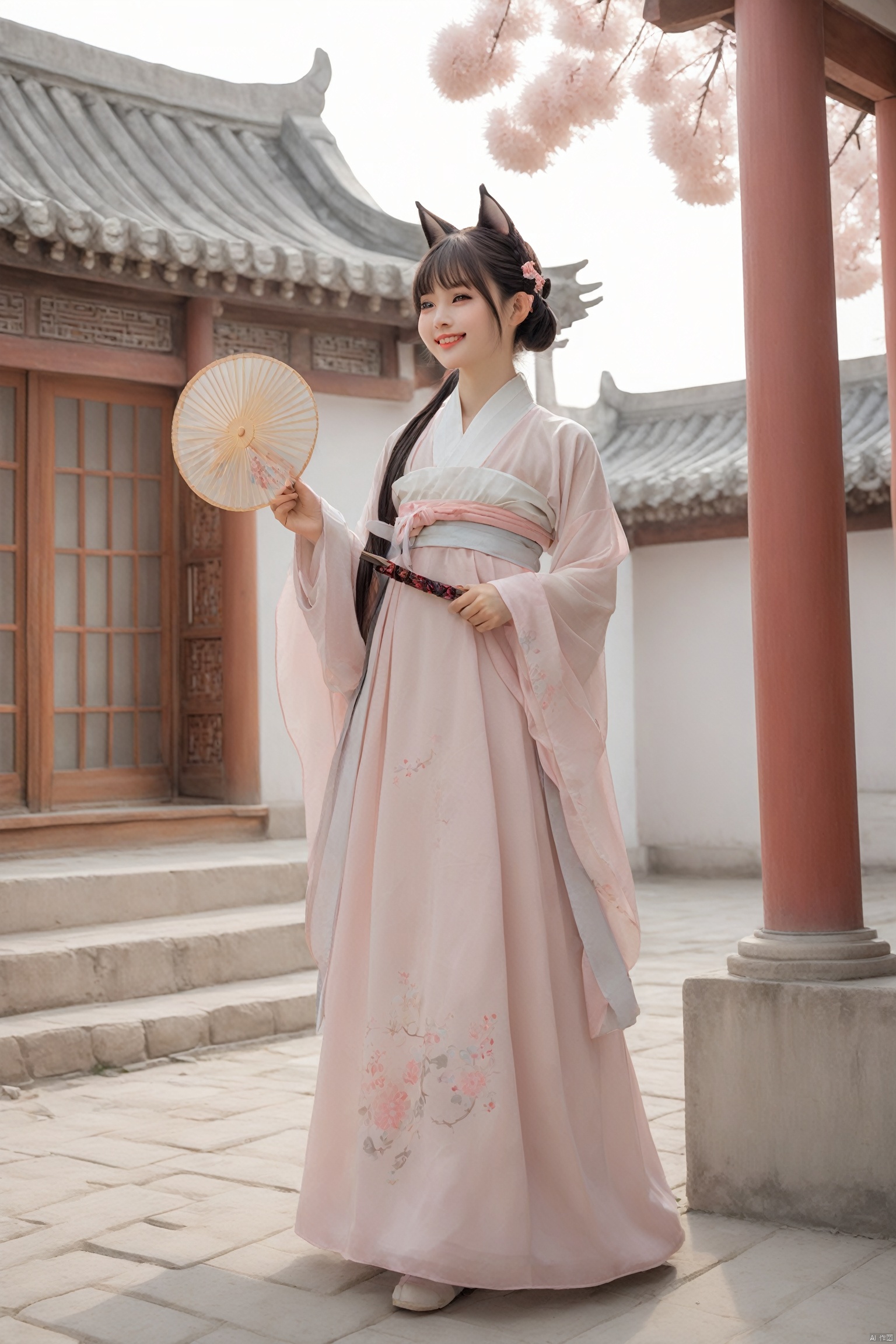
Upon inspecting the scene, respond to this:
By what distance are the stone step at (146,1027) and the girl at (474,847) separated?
2.24 m

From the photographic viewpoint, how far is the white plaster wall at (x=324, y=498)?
8.02m

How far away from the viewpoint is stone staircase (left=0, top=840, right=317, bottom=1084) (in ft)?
16.0

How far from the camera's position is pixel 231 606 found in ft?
25.4

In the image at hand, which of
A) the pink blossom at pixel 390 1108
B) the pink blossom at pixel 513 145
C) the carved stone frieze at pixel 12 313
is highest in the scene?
the pink blossom at pixel 513 145

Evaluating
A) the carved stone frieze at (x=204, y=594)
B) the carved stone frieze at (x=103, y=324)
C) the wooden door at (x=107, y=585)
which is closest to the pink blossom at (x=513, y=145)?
the carved stone frieze at (x=103, y=324)

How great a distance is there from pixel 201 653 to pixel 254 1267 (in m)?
5.44

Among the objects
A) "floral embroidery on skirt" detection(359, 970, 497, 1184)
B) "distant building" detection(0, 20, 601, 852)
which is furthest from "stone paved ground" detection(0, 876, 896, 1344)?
"distant building" detection(0, 20, 601, 852)

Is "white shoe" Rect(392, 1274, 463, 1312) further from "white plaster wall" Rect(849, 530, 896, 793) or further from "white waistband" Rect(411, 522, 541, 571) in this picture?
"white plaster wall" Rect(849, 530, 896, 793)

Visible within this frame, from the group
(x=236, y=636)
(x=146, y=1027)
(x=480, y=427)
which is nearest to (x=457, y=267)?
(x=480, y=427)

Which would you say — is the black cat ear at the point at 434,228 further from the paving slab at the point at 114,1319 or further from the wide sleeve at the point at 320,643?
the paving slab at the point at 114,1319

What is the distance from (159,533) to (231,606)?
2.02 feet

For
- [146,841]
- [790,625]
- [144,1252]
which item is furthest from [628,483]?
[144,1252]

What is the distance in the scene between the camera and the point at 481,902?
8.45ft

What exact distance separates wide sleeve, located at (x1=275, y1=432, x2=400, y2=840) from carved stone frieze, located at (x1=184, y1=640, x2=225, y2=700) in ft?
15.8
